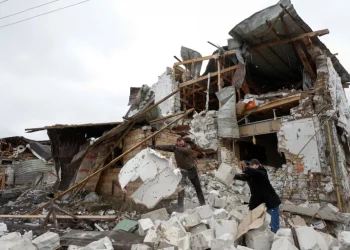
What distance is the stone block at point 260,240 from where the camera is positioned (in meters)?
3.05

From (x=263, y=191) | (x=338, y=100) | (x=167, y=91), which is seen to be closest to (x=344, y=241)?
(x=263, y=191)

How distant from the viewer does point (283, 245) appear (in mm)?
2762

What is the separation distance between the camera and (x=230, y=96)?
882 cm

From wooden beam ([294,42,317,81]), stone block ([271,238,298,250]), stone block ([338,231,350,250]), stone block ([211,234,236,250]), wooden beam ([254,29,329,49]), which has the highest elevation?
wooden beam ([254,29,329,49])

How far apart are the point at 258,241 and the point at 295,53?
8.12 m

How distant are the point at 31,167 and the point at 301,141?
17467mm

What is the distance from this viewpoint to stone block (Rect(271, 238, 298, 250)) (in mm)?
2729

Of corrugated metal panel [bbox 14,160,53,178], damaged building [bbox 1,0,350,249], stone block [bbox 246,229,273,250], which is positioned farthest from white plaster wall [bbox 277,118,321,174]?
corrugated metal panel [bbox 14,160,53,178]

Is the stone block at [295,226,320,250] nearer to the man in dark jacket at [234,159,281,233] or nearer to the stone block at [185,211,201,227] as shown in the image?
the man in dark jacket at [234,159,281,233]

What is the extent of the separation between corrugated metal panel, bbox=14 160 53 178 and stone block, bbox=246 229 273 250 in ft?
53.6

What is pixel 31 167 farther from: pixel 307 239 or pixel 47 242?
pixel 307 239

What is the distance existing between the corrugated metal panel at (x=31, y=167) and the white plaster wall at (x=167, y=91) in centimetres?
1001

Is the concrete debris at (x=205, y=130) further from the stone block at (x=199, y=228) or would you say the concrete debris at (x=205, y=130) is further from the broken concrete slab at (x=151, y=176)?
the stone block at (x=199, y=228)

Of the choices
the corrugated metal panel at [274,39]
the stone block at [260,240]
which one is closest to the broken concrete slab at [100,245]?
the stone block at [260,240]
